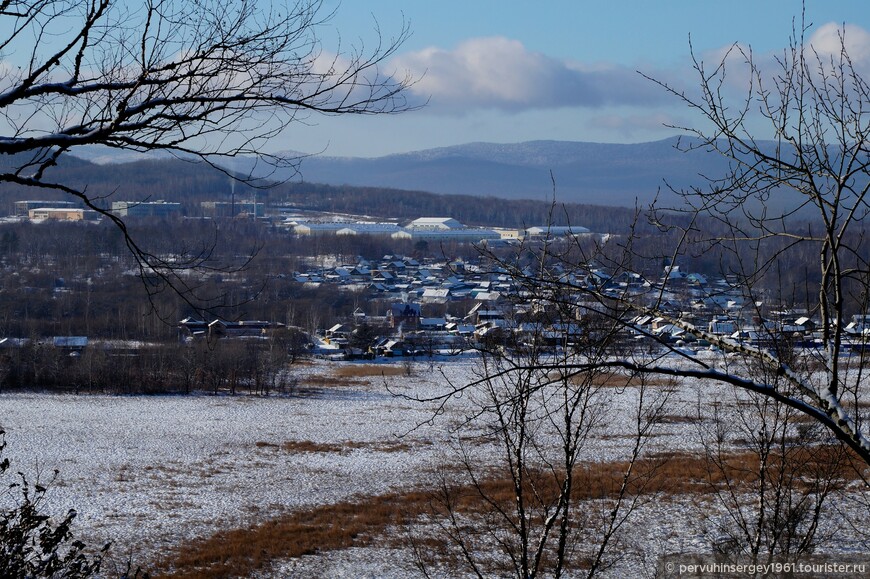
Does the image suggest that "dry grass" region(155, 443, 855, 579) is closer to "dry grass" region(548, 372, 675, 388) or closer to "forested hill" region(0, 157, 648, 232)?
"dry grass" region(548, 372, 675, 388)

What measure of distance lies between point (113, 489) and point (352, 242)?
7928cm

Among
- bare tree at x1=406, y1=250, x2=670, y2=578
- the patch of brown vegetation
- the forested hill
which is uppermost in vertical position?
the forested hill

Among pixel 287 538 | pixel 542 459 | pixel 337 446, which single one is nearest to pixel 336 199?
pixel 337 446

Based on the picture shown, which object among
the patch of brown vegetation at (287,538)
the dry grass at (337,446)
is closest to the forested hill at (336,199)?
the dry grass at (337,446)

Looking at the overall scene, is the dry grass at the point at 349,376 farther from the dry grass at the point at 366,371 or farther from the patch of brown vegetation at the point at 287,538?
the patch of brown vegetation at the point at 287,538

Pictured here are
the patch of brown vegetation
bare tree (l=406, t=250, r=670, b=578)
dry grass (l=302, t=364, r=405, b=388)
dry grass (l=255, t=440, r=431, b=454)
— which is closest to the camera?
bare tree (l=406, t=250, r=670, b=578)

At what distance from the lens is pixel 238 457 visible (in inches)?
990

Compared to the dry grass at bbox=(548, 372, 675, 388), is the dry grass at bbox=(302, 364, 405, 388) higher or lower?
lower

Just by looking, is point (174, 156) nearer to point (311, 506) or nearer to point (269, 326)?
point (311, 506)

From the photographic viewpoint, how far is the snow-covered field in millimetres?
16797

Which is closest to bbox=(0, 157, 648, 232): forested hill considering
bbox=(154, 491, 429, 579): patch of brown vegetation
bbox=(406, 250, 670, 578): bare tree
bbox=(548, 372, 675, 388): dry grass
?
bbox=(154, 491, 429, 579): patch of brown vegetation

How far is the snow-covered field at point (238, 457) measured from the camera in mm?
16797

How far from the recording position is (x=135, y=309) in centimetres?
6025

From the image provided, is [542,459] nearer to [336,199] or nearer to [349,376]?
[349,376]
